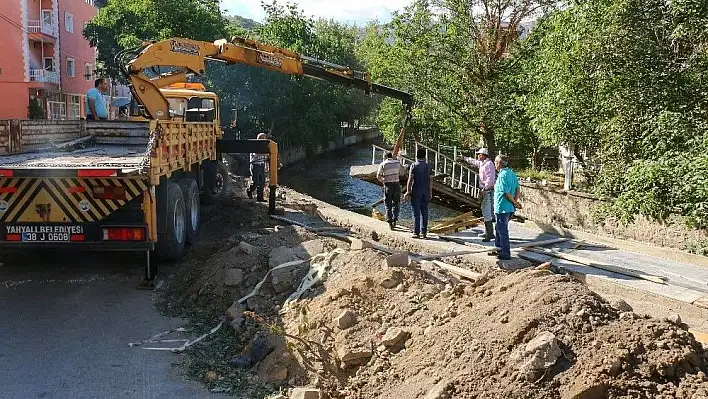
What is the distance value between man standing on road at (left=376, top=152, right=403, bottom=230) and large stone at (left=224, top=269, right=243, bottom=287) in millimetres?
3597

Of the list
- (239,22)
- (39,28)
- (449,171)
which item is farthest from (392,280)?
(239,22)

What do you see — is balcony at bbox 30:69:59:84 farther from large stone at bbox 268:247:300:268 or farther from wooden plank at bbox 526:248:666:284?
wooden plank at bbox 526:248:666:284

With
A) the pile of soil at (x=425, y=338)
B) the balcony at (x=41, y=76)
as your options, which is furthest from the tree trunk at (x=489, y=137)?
the balcony at (x=41, y=76)

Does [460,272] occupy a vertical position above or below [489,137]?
below

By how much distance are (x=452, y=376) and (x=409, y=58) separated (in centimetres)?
1906

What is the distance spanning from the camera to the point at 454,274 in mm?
7547

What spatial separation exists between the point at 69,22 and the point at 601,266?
35955 millimetres

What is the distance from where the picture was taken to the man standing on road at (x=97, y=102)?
11.0m

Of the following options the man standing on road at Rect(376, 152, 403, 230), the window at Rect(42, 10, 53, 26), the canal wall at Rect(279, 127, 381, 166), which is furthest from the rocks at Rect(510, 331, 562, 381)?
the window at Rect(42, 10, 53, 26)

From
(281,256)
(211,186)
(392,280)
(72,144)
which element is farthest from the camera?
(211,186)

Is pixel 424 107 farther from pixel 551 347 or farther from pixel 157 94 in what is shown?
pixel 551 347

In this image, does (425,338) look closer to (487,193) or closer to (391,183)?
(487,193)

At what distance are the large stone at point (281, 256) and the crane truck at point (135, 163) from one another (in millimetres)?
1461

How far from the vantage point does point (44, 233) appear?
24.5 feet
